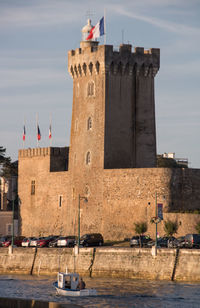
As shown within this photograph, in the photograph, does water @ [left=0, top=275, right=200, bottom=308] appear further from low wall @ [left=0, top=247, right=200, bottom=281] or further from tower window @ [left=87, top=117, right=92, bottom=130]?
tower window @ [left=87, top=117, right=92, bottom=130]

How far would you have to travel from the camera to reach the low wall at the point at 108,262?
84.2m

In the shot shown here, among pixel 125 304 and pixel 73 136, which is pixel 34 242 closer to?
pixel 73 136

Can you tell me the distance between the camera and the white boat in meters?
81.9

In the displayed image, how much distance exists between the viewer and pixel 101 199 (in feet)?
344

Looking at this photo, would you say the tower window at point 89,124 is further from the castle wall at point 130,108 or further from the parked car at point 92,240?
the parked car at point 92,240

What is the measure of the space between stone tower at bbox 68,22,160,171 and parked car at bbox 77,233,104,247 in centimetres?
954

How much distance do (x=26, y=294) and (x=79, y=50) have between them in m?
37.0

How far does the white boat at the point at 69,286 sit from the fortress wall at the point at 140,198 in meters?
17.2

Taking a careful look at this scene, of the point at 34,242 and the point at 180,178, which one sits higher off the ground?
the point at 180,178

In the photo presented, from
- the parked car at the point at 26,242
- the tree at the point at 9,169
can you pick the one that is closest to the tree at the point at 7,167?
A: the tree at the point at 9,169

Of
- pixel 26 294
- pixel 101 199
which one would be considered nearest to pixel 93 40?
pixel 101 199

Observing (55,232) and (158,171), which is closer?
(158,171)

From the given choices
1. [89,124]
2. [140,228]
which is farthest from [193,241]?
[89,124]

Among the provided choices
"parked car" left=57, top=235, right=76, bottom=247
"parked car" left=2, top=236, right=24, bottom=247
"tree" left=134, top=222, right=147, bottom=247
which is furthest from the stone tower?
"parked car" left=2, top=236, right=24, bottom=247
